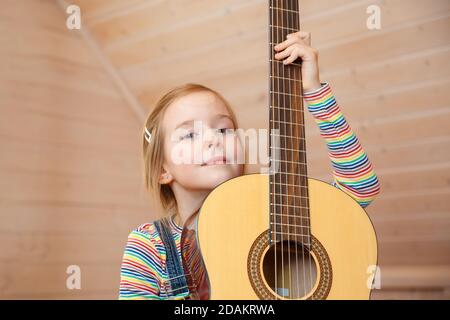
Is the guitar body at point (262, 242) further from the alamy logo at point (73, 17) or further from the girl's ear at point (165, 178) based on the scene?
the alamy logo at point (73, 17)

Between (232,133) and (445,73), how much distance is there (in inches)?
43.5

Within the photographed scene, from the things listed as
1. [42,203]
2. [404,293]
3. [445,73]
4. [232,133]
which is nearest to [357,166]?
[232,133]

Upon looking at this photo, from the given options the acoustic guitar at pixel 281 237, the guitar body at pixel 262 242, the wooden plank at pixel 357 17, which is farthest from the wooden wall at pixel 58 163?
the guitar body at pixel 262 242

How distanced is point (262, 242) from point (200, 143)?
0.28m

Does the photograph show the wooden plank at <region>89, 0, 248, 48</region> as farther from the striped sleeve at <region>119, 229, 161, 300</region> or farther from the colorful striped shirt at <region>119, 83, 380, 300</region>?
the striped sleeve at <region>119, 229, 161, 300</region>

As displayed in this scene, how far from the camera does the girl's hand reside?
1147 millimetres

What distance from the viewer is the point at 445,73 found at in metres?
2.04

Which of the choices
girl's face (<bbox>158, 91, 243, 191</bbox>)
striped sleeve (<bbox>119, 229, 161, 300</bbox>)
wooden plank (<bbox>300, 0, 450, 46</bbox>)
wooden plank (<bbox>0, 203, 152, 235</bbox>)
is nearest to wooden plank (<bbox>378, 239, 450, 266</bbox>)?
wooden plank (<bbox>300, 0, 450, 46</bbox>)

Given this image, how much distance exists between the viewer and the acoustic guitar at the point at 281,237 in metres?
0.98

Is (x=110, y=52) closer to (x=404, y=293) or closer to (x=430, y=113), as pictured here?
(x=430, y=113)

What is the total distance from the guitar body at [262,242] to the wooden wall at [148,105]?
3.68 ft

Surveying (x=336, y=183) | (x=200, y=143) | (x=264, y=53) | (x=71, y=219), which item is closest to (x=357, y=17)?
(x=264, y=53)

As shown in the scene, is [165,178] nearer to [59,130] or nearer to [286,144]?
[286,144]
